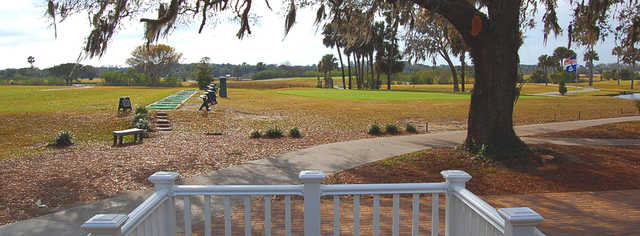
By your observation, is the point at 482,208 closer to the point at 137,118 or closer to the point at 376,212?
the point at 376,212

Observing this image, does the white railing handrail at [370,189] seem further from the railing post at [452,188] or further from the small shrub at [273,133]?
the small shrub at [273,133]

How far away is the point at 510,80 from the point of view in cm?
832

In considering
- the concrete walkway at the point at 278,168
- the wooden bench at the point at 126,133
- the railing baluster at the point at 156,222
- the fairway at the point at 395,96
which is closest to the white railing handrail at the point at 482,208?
the railing baluster at the point at 156,222

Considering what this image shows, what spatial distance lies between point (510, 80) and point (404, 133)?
5917mm

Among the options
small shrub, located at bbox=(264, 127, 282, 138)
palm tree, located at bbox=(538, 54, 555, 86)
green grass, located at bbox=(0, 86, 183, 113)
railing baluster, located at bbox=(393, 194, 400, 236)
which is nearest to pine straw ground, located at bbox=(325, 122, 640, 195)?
railing baluster, located at bbox=(393, 194, 400, 236)

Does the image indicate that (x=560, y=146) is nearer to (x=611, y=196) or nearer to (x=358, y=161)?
(x=611, y=196)

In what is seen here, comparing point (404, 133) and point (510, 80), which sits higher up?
point (510, 80)

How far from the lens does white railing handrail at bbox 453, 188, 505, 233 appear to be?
2.36m

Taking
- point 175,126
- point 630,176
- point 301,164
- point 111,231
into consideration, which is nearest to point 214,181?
point 301,164

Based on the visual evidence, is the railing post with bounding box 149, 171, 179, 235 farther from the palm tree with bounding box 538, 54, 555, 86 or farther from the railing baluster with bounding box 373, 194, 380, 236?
the palm tree with bounding box 538, 54, 555, 86

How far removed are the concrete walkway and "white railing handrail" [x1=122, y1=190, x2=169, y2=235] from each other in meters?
2.31

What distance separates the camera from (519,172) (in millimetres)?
7496

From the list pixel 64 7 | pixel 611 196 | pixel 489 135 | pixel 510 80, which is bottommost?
pixel 611 196

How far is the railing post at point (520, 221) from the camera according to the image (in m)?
2.11
